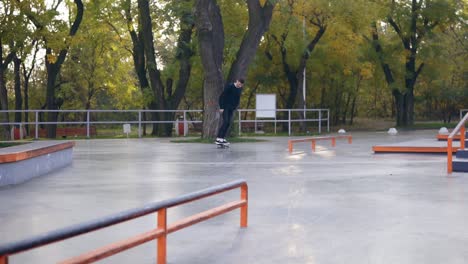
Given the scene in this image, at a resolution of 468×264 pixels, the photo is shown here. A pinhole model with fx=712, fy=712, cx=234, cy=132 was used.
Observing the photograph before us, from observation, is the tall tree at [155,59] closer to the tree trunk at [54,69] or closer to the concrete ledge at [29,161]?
the tree trunk at [54,69]

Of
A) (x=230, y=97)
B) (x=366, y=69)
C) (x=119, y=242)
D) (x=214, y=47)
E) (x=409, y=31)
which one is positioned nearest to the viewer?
(x=119, y=242)

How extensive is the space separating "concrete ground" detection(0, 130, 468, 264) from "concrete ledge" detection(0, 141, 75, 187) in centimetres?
25

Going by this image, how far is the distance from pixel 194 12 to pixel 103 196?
15.8m

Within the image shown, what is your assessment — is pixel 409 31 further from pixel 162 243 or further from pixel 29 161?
pixel 162 243

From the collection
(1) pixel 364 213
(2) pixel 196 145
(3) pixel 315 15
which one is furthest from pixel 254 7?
(1) pixel 364 213

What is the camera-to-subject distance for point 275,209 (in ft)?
30.7

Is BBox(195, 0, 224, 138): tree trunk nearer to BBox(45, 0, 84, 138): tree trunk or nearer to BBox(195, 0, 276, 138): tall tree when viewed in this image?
BBox(195, 0, 276, 138): tall tree

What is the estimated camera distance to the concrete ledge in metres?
11.8

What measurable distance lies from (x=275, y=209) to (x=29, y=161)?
5.49 m

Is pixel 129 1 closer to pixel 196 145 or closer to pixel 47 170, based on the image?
pixel 196 145

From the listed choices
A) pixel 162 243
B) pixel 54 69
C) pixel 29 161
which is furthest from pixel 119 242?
pixel 54 69

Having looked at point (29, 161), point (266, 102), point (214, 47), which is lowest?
point (29, 161)

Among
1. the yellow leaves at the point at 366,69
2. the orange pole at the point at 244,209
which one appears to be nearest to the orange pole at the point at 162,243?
the orange pole at the point at 244,209

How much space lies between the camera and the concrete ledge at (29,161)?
11.8 meters
